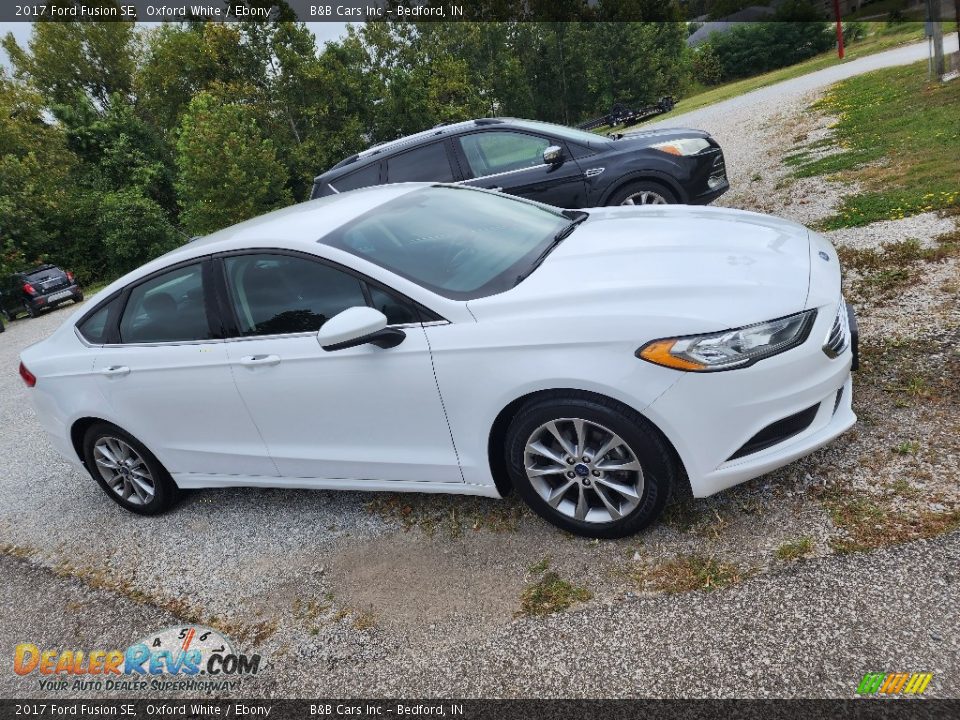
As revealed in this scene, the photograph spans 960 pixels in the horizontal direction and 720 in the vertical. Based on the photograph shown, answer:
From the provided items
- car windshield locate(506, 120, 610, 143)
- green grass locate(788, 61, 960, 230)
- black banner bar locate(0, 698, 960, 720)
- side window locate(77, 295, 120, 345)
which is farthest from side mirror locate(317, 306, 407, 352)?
green grass locate(788, 61, 960, 230)

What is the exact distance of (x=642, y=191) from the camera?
22.5 feet

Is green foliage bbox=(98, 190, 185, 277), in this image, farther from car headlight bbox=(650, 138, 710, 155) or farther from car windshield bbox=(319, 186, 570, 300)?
car windshield bbox=(319, 186, 570, 300)

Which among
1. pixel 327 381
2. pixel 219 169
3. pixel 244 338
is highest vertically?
pixel 219 169

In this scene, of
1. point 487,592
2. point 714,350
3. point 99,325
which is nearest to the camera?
point 714,350

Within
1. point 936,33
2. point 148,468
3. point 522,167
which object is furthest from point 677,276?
point 936,33

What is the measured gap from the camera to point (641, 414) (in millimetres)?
2730

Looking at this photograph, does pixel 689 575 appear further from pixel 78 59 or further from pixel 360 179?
pixel 78 59

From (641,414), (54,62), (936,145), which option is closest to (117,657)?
(641,414)

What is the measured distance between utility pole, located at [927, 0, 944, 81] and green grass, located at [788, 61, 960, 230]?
1.33 ft

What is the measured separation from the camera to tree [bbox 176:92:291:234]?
28.1 metres

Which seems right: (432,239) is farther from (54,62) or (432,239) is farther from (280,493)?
(54,62)

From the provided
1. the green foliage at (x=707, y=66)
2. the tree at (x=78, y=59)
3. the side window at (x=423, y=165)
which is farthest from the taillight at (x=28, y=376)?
the green foliage at (x=707, y=66)

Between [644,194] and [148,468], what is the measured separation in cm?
521

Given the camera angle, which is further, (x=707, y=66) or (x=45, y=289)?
(x=707, y=66)
